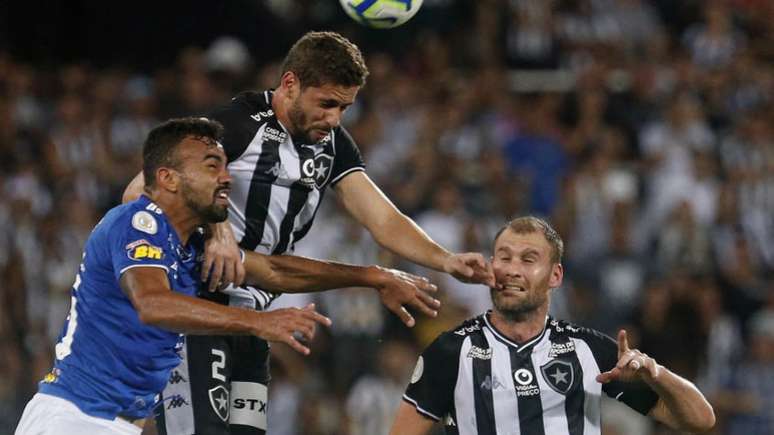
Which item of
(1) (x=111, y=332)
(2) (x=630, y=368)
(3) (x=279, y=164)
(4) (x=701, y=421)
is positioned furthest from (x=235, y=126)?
(4) (x=701, y=421)

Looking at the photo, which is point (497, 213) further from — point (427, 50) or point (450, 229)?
point (427, 50)

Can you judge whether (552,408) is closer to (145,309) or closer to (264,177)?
(264,177)

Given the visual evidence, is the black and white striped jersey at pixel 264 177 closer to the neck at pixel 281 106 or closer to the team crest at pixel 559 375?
the neck at pixel 281 106

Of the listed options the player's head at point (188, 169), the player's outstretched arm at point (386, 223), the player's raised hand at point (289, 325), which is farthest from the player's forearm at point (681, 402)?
the player's head at point (188, 169)

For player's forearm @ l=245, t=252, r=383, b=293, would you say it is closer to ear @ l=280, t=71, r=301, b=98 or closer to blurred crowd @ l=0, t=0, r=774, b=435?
ear @ l=280, t=71, r=301, b=98

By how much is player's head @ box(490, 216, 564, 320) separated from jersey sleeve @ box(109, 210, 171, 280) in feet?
5.20

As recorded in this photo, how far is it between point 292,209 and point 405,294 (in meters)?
0.73

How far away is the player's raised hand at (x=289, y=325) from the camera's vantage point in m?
5.05

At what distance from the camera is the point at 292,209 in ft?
21.0

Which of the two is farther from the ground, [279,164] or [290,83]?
[290,83]

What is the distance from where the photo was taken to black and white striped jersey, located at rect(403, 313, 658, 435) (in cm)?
595

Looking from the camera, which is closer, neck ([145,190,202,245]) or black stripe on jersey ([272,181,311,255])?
neck ([145,190,202,245])

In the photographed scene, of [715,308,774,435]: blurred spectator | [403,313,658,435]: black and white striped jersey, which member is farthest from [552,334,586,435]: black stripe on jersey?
[715,308,774,435]: blurred spectator

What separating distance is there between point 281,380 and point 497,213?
8.98 ft
